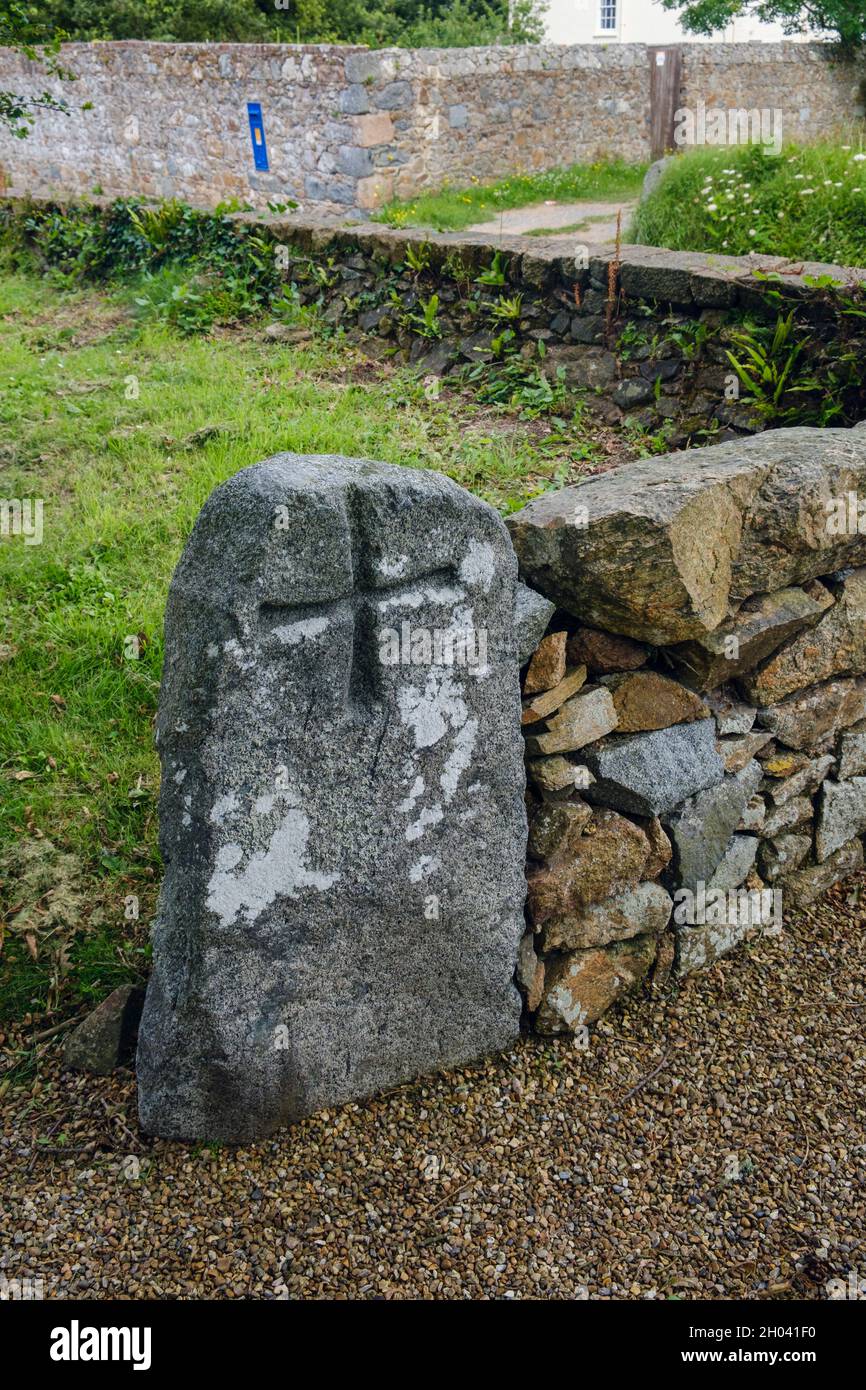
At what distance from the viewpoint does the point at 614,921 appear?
3.48m

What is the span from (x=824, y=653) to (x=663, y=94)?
41.3ft

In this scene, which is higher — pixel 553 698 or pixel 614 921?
pixel 553 698

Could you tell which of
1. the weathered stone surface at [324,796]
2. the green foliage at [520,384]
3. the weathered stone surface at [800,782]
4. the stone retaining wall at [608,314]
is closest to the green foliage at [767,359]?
the stone retaining wall at [608,314]

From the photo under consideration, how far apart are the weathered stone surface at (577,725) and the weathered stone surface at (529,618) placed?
0.23 m

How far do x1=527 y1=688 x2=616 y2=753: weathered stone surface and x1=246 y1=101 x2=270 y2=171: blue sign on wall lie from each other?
10744 mm

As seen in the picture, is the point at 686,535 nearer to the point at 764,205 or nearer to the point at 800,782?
the point at 800,782

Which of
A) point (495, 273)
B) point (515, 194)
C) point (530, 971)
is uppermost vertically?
point (515, 194)

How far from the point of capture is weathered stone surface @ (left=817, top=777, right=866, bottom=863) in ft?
13.2

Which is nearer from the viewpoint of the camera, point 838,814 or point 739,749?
point 739,749

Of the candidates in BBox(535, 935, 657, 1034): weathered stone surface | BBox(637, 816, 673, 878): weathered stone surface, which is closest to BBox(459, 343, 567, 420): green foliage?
BBox(637, 816, 673, 878): weathered stone surface

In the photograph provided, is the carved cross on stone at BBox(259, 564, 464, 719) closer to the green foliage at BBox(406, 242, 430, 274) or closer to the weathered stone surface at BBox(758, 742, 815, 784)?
the weathered stone surface at BBox(758, 742, 815, 784)

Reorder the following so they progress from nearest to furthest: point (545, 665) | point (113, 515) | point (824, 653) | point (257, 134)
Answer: point (545, 665), point (824, 653), point (113, 515), point (257, 134)

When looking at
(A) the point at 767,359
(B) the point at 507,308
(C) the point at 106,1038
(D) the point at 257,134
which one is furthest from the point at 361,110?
(C) the point at 106,1038

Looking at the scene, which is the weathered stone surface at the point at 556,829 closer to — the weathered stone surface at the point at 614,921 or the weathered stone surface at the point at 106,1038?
the weathered stone surface at the point at 614,921
